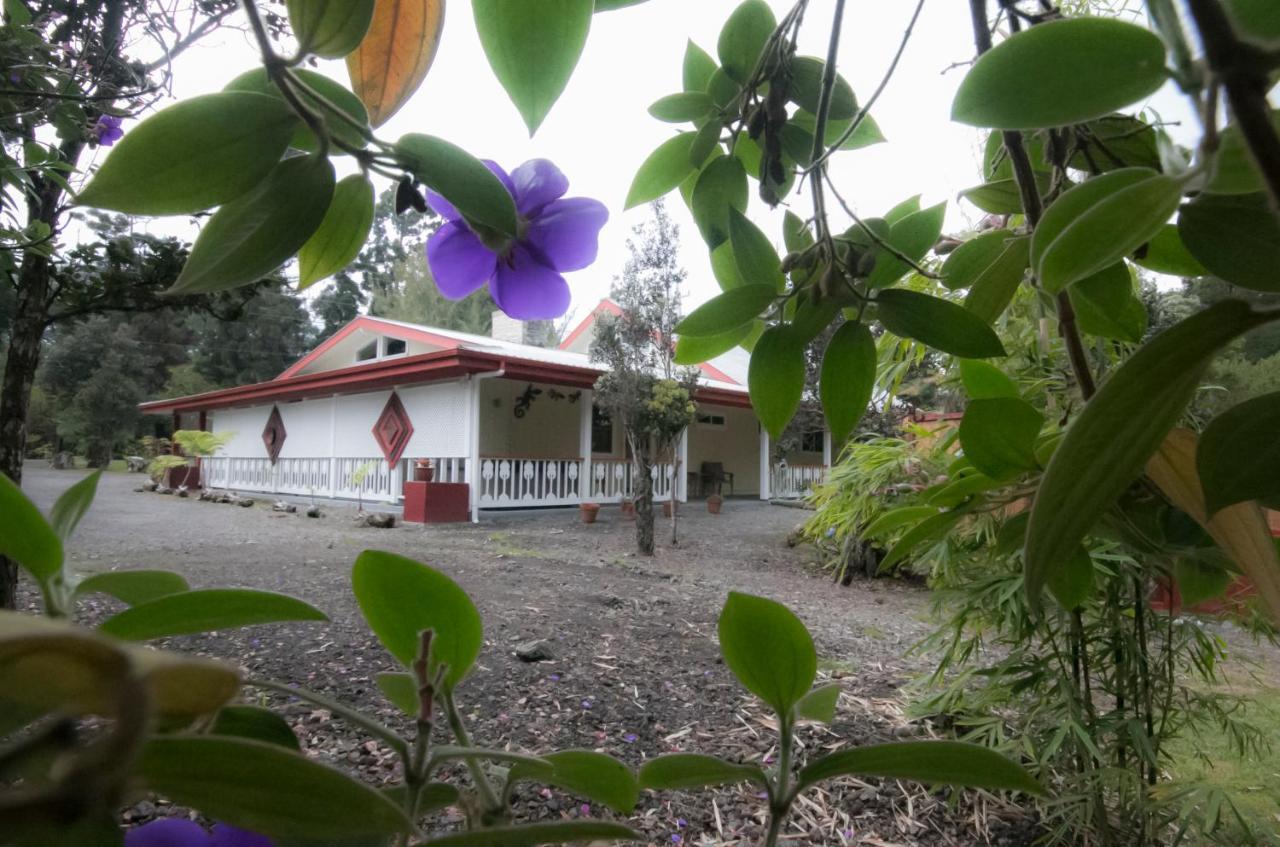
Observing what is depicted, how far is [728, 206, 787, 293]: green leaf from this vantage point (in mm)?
386

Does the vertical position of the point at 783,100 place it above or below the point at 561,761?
above

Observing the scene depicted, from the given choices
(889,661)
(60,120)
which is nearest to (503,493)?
(889,661)

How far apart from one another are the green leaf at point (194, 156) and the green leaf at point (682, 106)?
273 millimetres

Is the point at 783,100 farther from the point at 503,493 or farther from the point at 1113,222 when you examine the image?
the point at 503,493

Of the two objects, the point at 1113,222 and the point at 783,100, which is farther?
the point at 783,100

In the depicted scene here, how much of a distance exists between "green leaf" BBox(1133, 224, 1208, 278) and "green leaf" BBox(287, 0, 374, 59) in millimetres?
327

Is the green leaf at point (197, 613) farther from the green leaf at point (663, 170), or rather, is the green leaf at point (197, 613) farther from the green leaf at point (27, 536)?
the green leaf at point (663, 170)

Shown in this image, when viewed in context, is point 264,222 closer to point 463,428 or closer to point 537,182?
point 537,182

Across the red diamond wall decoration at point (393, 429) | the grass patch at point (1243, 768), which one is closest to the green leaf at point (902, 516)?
the grass patch at point (1243, 768)

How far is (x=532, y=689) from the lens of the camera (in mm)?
1407

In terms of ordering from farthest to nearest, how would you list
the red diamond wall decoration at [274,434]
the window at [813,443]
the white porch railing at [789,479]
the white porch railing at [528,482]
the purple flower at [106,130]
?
1. the window at [813,443]
2. the red diamond wall decoration at [274,434]
3. the white porch railing at [789,479]
4. the white porch railing at [528,482]
5. the purple flower at [106,130]

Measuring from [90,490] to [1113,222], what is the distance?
30 centimetres

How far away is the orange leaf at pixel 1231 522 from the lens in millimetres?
219

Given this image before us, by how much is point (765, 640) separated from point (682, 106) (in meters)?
0.34
